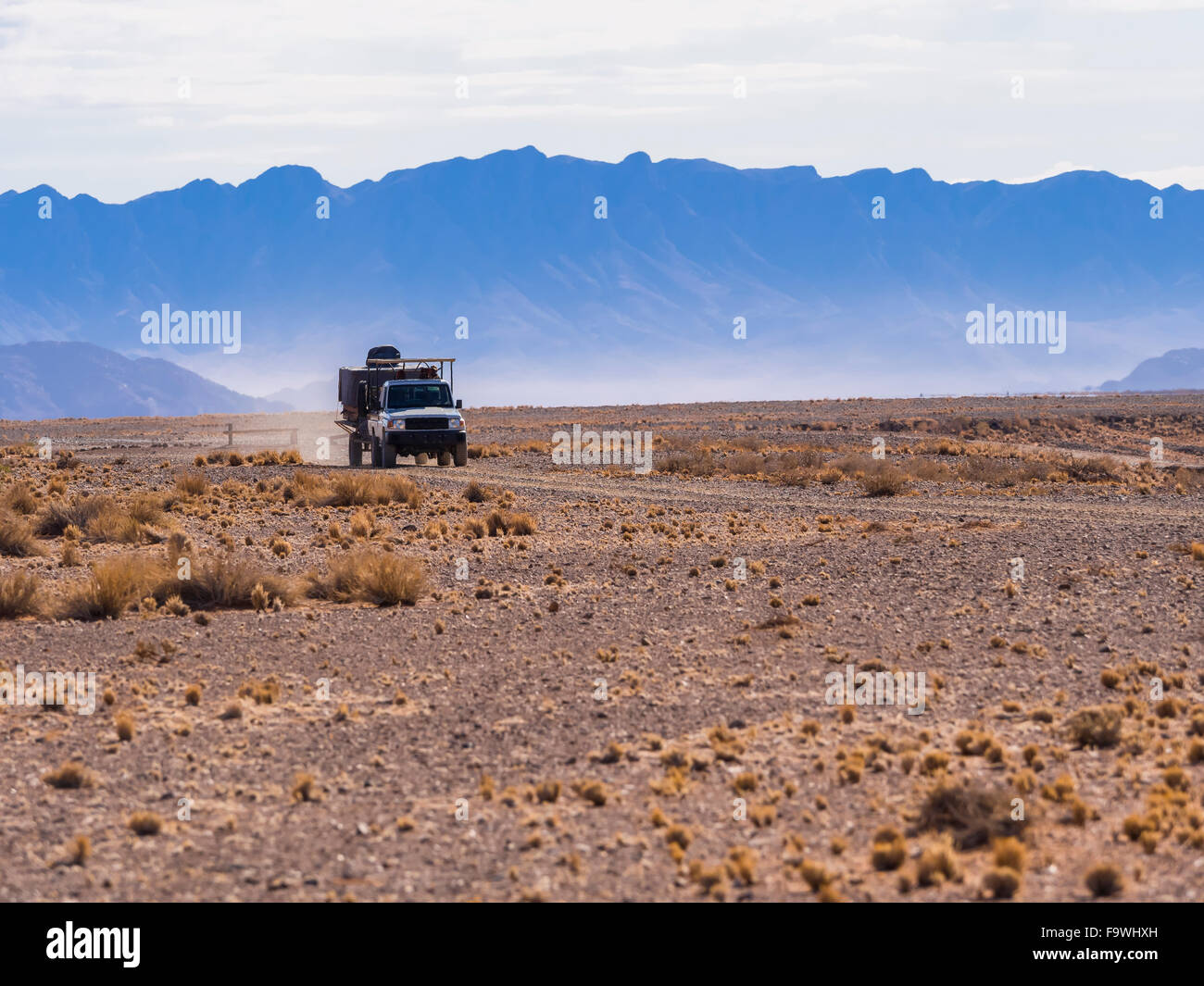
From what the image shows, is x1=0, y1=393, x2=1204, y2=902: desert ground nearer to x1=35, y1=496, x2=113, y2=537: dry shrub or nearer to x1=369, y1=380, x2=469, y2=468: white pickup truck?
x1=35, y1=496, x2=113, y2=537: dry shrub

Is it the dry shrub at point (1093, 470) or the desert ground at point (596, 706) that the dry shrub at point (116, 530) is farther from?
the dry shrub at point (1093, 470)

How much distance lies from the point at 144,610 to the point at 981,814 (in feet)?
33.2

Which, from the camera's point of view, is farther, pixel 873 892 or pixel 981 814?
pixel 981 814

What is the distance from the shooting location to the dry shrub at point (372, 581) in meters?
15.9

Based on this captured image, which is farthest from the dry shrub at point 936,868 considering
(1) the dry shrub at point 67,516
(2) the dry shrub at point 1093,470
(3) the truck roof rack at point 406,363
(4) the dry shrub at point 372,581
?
(3) the truck roof rack at point 406,363

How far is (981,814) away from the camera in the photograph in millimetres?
7848

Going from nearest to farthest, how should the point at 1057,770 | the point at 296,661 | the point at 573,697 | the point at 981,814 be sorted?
the point at 981,814 → the point at 1057,770 → the point at 573,697 → the point at 296,661

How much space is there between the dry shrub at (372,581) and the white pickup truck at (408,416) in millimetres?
16272

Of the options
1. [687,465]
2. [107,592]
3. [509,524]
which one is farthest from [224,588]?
[687,465]

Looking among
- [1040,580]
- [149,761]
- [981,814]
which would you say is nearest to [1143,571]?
[1040,580]

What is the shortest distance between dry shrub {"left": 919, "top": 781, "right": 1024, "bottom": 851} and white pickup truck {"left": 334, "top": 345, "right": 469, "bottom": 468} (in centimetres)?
2556

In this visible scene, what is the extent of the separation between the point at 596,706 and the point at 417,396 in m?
24.5
